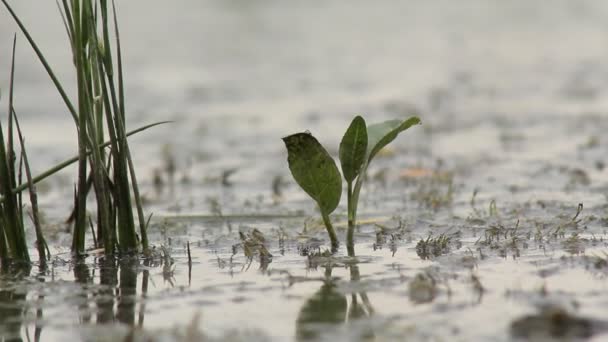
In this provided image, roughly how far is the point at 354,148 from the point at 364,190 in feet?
6.25

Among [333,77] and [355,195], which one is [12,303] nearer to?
[355,195]

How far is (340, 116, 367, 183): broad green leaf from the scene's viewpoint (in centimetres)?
369

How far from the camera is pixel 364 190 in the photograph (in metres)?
5.64

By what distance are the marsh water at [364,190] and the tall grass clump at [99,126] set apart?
12 cm

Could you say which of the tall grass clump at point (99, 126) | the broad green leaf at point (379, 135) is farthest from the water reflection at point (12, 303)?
the broad green leaf at point (379, 135)

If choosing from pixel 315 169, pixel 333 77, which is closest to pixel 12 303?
pixel 315 169

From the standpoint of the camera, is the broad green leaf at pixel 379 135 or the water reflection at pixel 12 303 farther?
the broad green leaf at pixel 379 135

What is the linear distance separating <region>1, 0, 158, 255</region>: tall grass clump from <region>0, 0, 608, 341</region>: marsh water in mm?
125

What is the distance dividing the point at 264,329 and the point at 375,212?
7.52 feet

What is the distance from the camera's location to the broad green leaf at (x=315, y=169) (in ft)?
12.0

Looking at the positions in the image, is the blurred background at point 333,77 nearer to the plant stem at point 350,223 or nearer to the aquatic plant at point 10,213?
the plant stem at point 350,223

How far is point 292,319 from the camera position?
279cm

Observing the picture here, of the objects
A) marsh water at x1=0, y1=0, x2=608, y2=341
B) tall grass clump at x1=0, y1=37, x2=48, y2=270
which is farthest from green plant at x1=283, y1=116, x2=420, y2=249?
tall grass clump at x1=0, y1=37, x2=48, y2=270

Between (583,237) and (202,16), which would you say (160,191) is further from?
(202,16)
